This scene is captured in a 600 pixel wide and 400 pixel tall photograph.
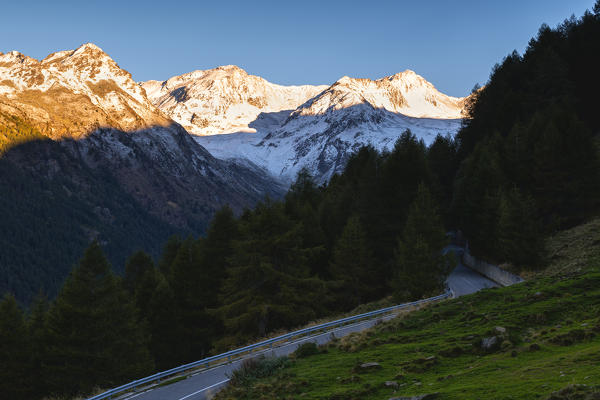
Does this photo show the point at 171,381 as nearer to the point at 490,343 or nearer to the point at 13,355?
the point at 490,343

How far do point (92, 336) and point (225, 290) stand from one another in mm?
9626

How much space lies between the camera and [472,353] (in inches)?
612

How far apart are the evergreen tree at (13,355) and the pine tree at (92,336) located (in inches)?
100

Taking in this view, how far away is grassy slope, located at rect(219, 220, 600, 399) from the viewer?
11562 millimetres

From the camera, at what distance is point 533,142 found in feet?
157

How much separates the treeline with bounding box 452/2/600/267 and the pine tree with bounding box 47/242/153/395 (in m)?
28.9

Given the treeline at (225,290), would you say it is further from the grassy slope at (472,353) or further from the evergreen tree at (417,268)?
the grassy slope at (472,353)

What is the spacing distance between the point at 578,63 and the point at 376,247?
46.0 meters

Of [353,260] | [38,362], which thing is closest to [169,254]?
[38,362]

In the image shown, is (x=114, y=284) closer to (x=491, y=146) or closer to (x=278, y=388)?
(x=278, y=388)

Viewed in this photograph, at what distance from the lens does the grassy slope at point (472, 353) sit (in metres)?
11.6

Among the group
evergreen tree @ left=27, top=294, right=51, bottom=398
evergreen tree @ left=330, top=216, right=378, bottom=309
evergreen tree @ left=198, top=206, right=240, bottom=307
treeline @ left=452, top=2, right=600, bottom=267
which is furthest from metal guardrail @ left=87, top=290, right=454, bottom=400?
evergreen tree @ left=198, top=206, right=240, bottom=307

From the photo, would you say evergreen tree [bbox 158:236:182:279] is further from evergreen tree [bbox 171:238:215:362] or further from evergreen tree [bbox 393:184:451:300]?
evergreen tree [bbox 393:184:451:300]

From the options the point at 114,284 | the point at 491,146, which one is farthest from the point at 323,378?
the point at 491,146
